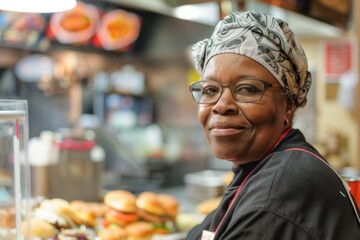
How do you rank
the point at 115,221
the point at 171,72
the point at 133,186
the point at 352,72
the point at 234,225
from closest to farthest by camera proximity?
the point at 234,225
the point at 115,221
the point at 133,186
the point at 352,72
the point at 171,72

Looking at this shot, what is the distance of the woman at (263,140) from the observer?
1129 mm

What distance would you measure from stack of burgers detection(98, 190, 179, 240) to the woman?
0.69m

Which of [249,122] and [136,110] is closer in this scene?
[249,122]

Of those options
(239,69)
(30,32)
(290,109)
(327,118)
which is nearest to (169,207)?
(290,109)

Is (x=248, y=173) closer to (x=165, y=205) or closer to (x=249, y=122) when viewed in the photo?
(x=249, y=122)

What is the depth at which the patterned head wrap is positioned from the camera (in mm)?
1353

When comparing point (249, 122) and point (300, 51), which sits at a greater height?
point (300, 51)

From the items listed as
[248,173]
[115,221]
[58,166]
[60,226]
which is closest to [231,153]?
[248,173]

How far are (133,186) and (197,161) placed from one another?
1.52 m

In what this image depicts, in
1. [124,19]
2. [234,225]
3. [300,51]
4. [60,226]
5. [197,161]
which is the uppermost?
[124,19]

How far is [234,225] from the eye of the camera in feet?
3.82

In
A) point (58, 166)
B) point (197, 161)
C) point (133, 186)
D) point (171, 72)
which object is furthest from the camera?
point (171, 72)

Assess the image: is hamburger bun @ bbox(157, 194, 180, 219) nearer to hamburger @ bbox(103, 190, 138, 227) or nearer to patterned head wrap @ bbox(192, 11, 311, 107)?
hamburger @ bbox(103, 190, 138, 227)

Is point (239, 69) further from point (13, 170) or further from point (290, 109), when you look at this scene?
point (13, 170)
